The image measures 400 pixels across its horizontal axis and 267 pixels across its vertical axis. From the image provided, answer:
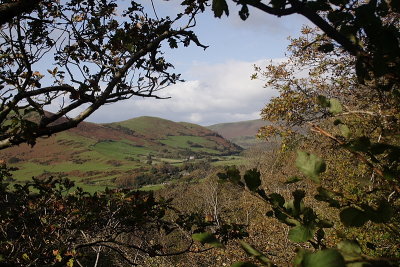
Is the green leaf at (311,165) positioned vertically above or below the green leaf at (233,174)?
above

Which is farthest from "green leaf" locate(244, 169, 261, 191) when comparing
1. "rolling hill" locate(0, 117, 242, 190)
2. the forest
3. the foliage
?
"rolling hill" locate(0, 117, 242, 190)

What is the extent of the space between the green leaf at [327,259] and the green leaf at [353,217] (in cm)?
36

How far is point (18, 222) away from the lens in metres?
5.38

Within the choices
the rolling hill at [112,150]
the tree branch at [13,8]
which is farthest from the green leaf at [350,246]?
the rolling hill at [112,150]

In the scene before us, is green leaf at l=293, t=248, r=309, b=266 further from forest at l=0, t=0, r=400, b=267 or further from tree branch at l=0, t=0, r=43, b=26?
tree branch at l=0, t=0, r=43, b=26

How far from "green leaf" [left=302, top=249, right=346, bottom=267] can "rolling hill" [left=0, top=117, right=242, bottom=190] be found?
222 ft

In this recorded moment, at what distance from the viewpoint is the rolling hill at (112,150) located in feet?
272

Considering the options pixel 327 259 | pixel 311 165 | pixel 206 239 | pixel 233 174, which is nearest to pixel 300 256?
pixel 327 259

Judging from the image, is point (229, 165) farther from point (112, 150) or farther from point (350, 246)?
point (112, 150)

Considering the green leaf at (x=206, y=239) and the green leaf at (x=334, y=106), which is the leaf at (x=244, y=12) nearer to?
the green leaf at (x=334, y=106)

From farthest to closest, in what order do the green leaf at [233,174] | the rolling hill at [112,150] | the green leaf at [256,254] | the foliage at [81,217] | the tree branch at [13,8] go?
the rolling hill at [112,150] < the foliage at [81,217] < the tree branch at [13,8] < the green leaf at [233,174] < the green leaf at [256,254]

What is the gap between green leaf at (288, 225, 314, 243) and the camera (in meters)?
0.96

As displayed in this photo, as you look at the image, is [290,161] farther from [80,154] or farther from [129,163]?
[80,154]

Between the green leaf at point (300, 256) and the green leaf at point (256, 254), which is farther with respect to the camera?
the green leaf at point (256, 254)
